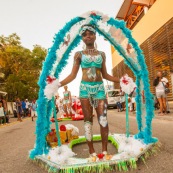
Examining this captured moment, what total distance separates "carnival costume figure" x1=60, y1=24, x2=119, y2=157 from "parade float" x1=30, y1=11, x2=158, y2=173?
0.30m

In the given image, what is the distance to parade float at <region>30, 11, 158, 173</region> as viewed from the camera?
135 inches

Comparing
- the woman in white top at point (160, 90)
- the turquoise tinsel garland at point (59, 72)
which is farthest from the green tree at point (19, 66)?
the turquoise tinsel garland at point (59, 72)

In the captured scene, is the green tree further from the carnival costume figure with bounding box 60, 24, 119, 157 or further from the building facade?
the carnival costume figure with bounding box 60, 24, 119, 157

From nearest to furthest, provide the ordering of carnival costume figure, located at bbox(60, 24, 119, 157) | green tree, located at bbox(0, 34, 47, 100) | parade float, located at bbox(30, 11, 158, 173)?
parade float, located at bbox(30, 11, 158, 173) → carnival costume figure, located at bbox(60, 24, 119, 157) → green tree, located at bbox(0, 34, 47, 100)

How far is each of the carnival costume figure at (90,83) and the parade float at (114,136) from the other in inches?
11.9

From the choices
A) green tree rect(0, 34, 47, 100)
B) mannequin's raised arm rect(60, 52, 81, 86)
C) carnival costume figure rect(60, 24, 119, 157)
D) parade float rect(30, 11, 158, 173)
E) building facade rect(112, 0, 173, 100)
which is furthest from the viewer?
green tree rect(0, 34, 47, 100)

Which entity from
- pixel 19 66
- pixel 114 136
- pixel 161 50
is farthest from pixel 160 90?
pixel 19 66

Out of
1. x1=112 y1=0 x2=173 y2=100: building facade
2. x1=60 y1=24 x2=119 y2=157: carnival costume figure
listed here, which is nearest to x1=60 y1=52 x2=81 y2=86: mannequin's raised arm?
x1=60 y1=24 x2=119 y2=157: carnival costume figure

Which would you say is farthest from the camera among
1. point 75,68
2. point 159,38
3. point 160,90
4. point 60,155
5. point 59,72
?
point 159,38

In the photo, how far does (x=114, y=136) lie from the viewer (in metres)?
5.20

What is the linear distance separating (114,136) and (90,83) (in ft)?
5.68

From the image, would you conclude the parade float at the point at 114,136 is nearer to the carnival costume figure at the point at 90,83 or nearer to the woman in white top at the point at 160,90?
the carnival costume figure at the point at 90,83

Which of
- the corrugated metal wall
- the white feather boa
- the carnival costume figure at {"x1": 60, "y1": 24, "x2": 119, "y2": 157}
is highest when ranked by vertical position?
the corrugated metal wall

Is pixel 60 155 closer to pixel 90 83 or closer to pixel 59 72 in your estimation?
pixel 90 83
